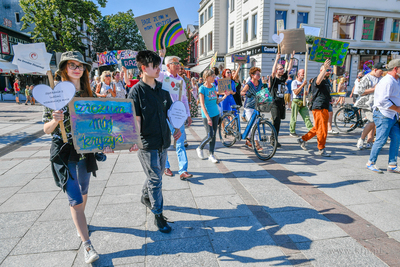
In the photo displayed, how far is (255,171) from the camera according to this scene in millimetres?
4754

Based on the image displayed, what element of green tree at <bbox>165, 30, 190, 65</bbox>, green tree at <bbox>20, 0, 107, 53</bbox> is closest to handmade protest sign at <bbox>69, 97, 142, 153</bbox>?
green tree at <bbox>20, 0, 107, 53</bbox>

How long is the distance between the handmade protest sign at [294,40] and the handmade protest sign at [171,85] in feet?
13.8

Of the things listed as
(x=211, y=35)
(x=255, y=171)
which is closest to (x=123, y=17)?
(x=211, y=35)

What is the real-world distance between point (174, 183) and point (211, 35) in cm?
3332

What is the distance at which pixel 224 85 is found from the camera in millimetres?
6480

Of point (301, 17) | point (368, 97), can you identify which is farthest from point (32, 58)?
point (301, 17)

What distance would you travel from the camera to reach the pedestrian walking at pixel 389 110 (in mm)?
4234

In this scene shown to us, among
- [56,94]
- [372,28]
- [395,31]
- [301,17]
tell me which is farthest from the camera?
[395,31]

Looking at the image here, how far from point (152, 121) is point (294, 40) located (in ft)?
17.1

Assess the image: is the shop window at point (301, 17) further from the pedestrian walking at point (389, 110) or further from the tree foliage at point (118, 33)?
the tree foliage at point (118, 33)

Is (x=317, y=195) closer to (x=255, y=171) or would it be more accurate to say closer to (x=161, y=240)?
(x=255, y=171)

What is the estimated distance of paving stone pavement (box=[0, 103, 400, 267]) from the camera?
243cm

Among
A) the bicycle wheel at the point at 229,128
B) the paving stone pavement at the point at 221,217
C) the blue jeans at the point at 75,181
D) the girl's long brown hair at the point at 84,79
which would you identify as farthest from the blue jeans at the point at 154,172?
the bicycle wheel at the point at 229,128

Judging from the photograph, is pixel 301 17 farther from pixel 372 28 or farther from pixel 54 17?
pixel 54 17
